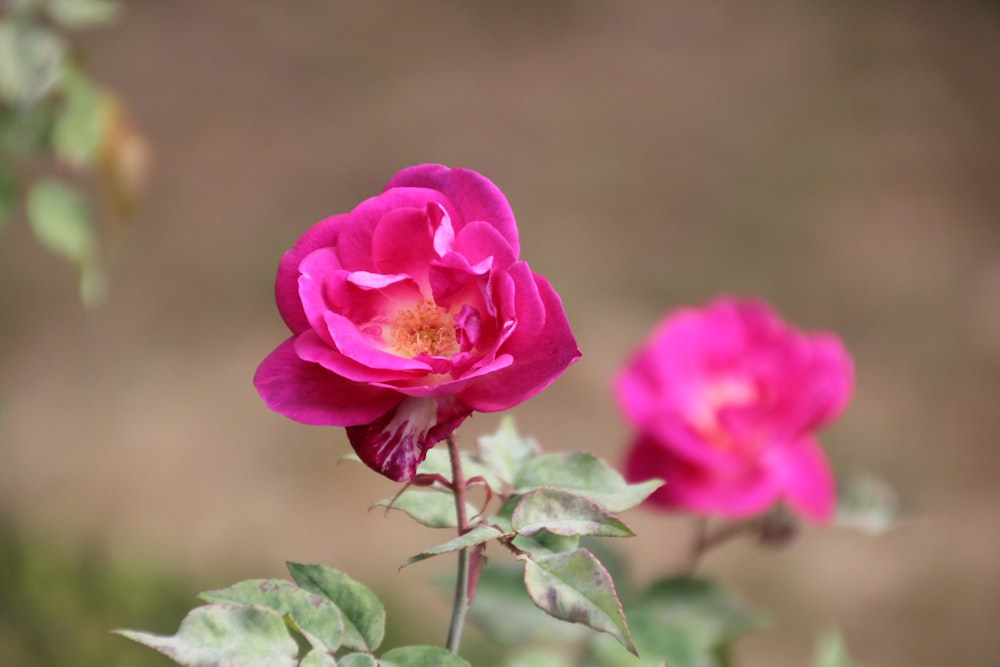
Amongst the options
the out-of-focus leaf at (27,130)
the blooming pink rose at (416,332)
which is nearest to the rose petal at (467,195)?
the blooming pink rose at (416,332)

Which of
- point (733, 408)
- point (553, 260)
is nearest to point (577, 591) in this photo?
point (733, 408)

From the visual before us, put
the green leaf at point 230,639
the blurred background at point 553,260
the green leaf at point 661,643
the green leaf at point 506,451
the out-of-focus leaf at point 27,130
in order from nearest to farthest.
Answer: the green leaf at point 230,639 < the green leaf at point 506,451 < the green leaf at point 661,643 < the out-of-focus leaf at point 27,130 < the blurred background at point 553,260

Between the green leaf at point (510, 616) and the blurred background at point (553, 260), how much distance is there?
0.54 m

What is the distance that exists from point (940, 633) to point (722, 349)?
1.12 m

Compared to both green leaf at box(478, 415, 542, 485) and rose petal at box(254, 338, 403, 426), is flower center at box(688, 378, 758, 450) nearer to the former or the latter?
green leaf at box(478, 415, 542, 485)

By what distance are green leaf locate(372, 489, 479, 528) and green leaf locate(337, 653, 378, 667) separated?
0.16ft

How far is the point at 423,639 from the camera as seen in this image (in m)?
1.38

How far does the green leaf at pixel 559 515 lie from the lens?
341 millimetres

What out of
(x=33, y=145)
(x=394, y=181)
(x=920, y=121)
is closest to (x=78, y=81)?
(x=33, y=145)

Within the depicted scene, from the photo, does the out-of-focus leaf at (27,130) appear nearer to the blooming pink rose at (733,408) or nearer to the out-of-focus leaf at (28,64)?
the out-of-focus leaf at (28,64)

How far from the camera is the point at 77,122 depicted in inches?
25.9

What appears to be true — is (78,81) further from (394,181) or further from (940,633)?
(940,633)

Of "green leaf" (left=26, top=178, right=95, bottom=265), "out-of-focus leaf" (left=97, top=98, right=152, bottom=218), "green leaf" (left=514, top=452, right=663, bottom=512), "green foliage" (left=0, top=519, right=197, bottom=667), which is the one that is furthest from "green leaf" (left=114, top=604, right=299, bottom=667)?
"green foliage" (left=0, top=519, right=197, bottom=667)

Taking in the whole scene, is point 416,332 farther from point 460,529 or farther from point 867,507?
point 867,507
